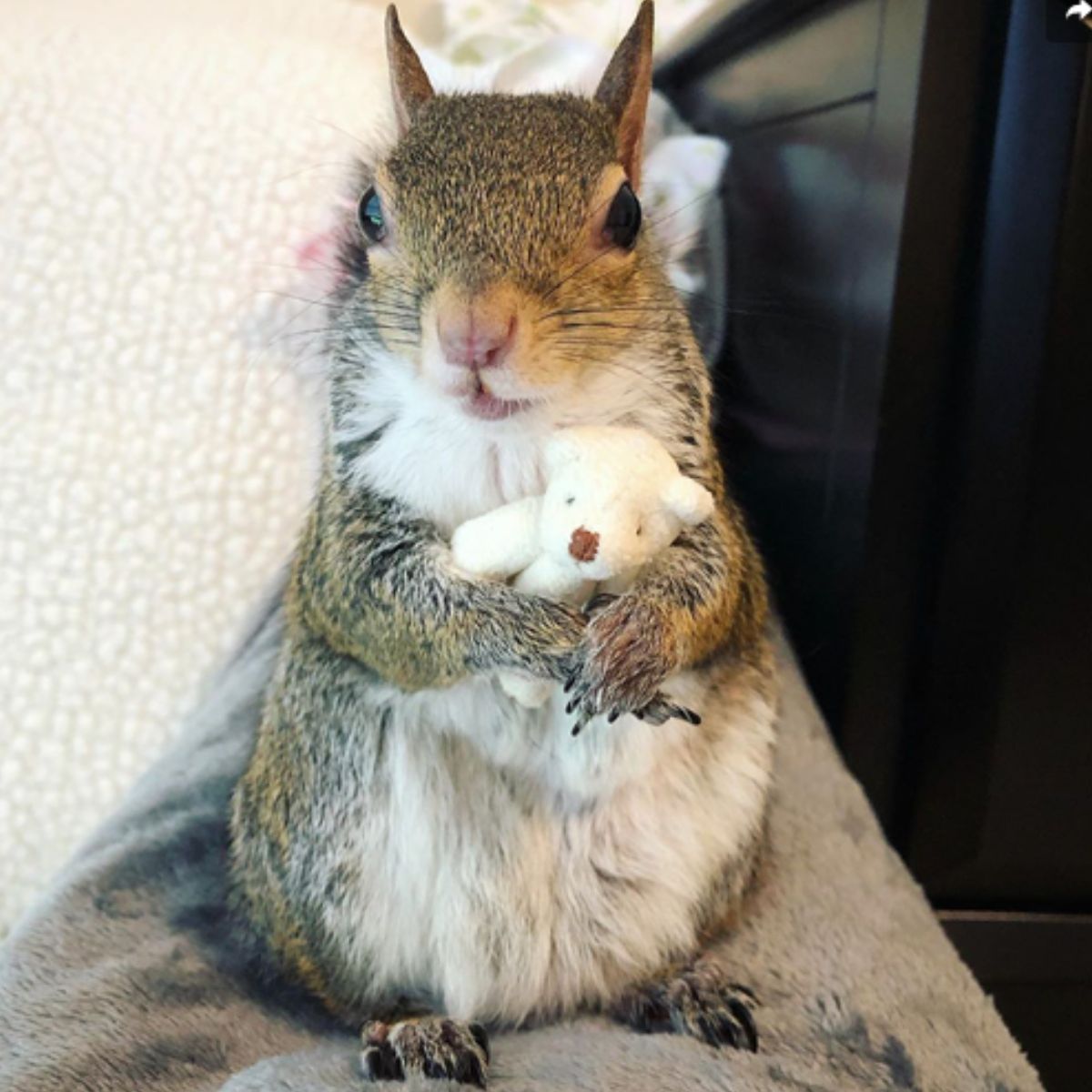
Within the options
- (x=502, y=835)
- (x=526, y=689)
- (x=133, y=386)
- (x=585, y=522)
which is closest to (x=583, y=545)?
(x=585, y=522)

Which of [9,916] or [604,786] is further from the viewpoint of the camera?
[9,916]

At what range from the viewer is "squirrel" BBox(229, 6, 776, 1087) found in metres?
0.59

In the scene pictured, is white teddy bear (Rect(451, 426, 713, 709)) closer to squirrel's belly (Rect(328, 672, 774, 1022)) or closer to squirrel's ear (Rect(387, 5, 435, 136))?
squirrel's belly (Rect(328, 672, 774, 1022))

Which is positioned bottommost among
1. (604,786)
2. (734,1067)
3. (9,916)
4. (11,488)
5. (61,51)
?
(9,916)

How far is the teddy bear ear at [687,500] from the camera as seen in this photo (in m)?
0.61

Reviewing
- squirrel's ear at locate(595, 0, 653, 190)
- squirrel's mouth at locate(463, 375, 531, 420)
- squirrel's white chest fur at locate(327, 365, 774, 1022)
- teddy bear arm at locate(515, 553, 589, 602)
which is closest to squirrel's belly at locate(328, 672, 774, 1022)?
squirrel's white chest fur at locate(327, 365, 774, 1022)

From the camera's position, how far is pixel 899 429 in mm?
858

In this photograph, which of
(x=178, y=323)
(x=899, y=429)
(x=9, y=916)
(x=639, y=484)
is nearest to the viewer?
(x=639, y=484)

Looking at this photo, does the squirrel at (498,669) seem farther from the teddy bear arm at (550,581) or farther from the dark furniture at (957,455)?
the dark furniture at (957,455)

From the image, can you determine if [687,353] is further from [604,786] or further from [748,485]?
[748,485]

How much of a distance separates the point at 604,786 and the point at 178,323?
2.76 feet

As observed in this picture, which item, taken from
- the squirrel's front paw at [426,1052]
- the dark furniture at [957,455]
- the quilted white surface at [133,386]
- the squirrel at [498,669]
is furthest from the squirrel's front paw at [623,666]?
the quilted white surface at [133,386]

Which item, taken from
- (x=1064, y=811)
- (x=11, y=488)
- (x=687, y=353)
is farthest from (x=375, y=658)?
(x=11, y=488)

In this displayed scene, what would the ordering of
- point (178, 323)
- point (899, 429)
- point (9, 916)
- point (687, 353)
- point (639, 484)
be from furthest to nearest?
point (178, 323)
point (9, 916)
point (899, 429)
point (687, 353)
point (639, 484)
